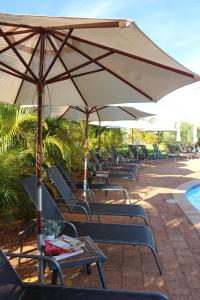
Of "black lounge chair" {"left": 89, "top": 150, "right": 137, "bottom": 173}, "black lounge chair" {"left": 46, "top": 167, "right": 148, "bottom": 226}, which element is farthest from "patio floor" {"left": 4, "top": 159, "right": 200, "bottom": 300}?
"black lounge chair" {"left": 89, "top": 150, "right": 137, "bottom": 173}

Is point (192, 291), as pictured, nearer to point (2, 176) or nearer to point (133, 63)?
point (133, 63)

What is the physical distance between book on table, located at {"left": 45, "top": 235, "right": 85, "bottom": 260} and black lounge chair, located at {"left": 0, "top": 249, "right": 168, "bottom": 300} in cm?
56

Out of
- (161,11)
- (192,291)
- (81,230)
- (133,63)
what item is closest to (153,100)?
(133,63)

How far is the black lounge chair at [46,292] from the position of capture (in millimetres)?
2377

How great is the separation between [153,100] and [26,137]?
95.7 inches

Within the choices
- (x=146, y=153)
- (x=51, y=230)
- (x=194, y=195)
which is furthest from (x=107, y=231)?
(x=146, y=153)

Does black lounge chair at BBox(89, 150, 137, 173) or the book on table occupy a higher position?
black lounge chair at BBox(89, 150, 137, 173)

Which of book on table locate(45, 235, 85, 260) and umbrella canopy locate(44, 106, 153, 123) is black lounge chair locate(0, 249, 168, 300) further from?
umbrella canopy locate(44, 106, 153, 123)

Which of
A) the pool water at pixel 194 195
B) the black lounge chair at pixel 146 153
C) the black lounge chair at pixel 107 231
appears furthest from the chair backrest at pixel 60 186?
the black lounge chair at pixel 146 153

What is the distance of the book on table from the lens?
3.16 metres

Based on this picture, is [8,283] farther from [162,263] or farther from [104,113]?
[104,113]

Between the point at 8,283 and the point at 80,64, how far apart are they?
2.93 metres

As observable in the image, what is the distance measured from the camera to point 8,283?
246cm

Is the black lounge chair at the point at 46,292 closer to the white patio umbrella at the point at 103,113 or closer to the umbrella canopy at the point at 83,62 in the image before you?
the umbrella canopy at the point at 83,62
